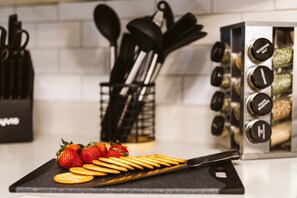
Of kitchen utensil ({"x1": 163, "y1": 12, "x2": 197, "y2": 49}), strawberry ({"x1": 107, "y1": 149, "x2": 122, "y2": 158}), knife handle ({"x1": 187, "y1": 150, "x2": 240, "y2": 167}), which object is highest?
kitchen utensil ({"x1": 163, "y1": 12, "x2": 197, "y2": 49})

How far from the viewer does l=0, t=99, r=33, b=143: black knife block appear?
1.17 metres

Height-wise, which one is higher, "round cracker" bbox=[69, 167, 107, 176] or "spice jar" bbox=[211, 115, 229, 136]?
"spice jar" bbox=[211, 115, 229, 136]

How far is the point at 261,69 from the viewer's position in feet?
3.12

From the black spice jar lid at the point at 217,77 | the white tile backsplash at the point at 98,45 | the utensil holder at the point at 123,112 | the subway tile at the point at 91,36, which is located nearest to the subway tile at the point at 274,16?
the white tile backsplash at the point at 98,45

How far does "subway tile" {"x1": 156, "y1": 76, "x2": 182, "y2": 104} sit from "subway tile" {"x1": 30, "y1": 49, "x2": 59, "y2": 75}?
14.3 inches

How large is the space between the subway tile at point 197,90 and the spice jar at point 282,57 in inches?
10.5

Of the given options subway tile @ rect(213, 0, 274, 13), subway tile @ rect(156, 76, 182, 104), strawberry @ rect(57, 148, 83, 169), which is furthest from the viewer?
subway tile @ rect(156, 76, 182, 104)

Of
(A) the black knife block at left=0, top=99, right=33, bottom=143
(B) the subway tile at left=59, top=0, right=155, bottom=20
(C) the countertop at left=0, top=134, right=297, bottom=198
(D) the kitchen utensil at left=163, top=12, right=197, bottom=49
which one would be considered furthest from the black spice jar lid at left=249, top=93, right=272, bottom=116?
(A) the black knife block at left=0, top=99, right=33, bottom=143

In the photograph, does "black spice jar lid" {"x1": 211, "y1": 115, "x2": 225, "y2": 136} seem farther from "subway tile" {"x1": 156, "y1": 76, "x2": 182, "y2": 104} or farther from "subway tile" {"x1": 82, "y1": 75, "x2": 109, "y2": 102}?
"subway tile" {"x1": 82, "y1": 75, "x2": 109, "y2": 102}

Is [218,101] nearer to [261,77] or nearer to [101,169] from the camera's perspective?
[261,77]

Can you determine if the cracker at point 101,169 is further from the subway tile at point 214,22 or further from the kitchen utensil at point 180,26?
A: the subway tile at point 214,22

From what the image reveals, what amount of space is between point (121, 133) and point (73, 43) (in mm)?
406

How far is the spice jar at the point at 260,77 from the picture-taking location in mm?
947

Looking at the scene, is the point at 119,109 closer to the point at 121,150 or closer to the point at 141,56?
the point at 141,56
